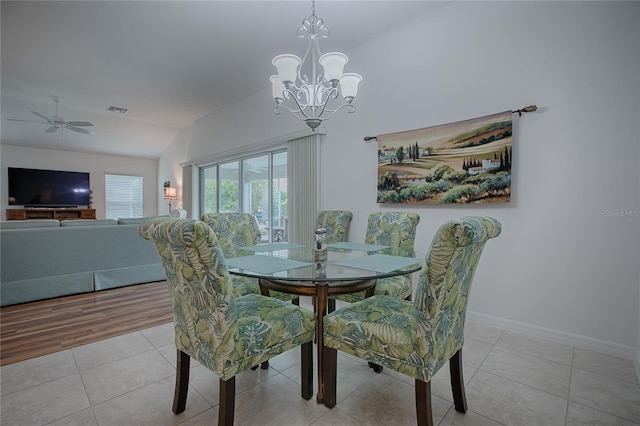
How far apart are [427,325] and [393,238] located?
1317 mm

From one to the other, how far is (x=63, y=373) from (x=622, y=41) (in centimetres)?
417

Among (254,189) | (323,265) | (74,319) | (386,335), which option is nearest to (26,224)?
(74,319)

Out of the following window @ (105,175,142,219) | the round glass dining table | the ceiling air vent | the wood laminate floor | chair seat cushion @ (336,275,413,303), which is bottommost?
the wood laminate floor

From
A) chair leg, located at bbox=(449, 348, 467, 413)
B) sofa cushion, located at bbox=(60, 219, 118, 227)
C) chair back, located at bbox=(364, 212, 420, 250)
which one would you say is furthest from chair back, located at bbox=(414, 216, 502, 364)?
sofa cushion, located at bbox=(60, 219, 118, 227)

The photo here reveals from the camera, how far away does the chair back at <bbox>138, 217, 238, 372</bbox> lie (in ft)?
3.52

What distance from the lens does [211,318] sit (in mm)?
1216

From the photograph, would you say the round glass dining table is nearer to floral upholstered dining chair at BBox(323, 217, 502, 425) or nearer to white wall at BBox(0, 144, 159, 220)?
floral upholstered dining chair at BBox(323, 217, 502, 425)

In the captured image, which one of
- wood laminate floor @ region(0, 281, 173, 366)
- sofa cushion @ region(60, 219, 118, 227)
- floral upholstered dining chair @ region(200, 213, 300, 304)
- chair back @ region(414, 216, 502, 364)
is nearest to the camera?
chair back @ region(414, 216, 502, 364)

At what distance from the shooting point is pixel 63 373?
74.7 inches

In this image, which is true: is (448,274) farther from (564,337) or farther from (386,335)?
(564,337)

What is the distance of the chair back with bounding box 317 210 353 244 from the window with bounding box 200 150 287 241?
5.07ft

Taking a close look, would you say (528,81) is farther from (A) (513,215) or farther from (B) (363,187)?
(B) (363,187)

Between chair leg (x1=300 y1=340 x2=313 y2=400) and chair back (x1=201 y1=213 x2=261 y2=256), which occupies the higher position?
chair back (x1=201 y1=213 x2=261 y2=256)

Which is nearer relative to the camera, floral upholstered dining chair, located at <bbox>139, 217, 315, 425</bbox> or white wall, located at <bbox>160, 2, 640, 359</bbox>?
floral upholstered dining chair, located at <bbox>139, 217, 315, 425</bbox>
